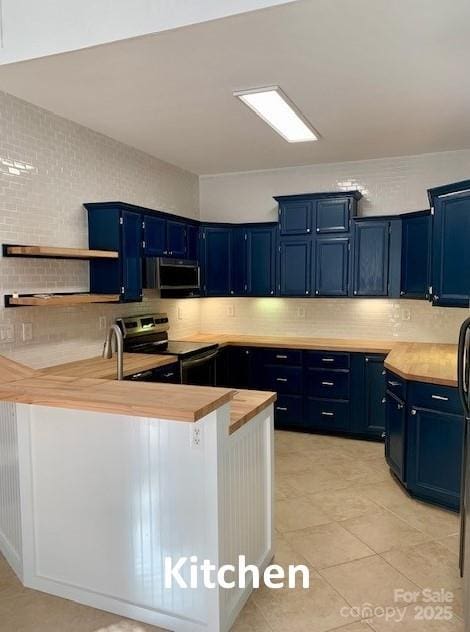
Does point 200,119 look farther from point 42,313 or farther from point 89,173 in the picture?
point 42,313

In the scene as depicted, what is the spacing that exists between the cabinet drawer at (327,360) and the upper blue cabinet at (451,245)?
1.26m

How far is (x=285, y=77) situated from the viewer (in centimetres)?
299

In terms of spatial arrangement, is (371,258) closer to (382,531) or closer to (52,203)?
(382,531)

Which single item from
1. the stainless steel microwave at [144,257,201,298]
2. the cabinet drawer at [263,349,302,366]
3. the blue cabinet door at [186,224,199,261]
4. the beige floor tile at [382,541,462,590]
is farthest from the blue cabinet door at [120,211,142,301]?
the beige floor tile at [382,541,462,590]

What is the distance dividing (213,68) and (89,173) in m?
1.71

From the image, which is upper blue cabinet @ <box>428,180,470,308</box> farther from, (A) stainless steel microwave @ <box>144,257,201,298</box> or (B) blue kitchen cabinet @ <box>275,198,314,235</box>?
(A) stainless steel microwave @ <box>144,257,201,298</box>

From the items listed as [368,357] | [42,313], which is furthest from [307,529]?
[42,313]

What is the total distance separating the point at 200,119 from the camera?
380 cm

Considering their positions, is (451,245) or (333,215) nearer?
(451,245)

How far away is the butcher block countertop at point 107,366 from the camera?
3.57 meters

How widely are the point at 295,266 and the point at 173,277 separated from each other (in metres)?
1.39

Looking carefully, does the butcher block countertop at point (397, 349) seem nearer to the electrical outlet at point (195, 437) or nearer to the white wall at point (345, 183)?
the white wall at point (345, 183)

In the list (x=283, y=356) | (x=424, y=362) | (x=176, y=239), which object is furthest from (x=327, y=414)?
(x=176, y=239)

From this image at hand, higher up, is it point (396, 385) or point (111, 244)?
point (111, 244)
